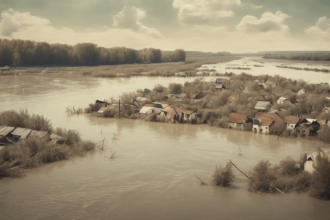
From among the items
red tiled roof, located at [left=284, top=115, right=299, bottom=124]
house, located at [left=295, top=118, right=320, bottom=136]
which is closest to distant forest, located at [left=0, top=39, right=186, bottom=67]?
red tiled roof, located at [left=284, top=115, right=299, bottom=124]

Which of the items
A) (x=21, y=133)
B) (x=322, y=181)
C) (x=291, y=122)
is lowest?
(x=322, y=181)

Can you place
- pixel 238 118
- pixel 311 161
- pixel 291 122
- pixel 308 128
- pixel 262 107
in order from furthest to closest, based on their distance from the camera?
pixel 262 107
pixel 238 118
pixel 291 122
pixel 308 128
pixel 311 161

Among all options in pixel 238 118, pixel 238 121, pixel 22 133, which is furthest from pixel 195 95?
pixel 22 133

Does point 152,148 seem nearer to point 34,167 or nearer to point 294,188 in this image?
point 34,167

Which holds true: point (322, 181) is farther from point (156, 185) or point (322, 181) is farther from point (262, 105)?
point (262, 105)

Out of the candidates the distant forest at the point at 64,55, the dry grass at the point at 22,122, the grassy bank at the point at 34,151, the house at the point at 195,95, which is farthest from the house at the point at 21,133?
the distant forest at the point at 64,55

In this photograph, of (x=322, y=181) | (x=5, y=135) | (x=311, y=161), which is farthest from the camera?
(x=5, y=135)

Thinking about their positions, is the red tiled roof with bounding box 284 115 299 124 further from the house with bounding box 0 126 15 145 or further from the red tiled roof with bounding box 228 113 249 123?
the house with bounding box 0 126 15 145

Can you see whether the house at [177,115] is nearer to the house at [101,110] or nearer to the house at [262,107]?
the house at [101,110]
